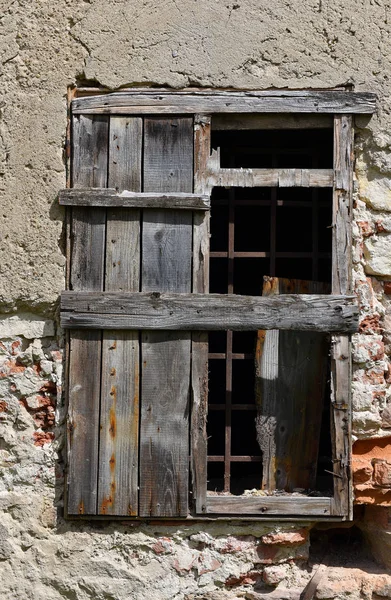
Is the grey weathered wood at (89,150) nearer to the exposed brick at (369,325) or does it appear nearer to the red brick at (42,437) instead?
the red brick at (42,437)

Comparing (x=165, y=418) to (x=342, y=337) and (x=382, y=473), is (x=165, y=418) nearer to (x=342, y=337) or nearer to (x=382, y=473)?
(x=342, y=337)

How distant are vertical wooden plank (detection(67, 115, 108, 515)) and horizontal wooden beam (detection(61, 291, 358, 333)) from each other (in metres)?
0.08

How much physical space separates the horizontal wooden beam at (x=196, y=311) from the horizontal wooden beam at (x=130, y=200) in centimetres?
42

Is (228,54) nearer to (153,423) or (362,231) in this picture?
(362,231)

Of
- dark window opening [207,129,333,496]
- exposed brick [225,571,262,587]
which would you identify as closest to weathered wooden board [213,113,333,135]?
dark window opening [207,129,333,496]

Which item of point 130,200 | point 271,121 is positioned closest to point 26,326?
point 130,200

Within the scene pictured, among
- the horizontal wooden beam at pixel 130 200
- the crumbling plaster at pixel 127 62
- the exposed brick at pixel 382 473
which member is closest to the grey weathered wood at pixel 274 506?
the exposed brick at pixel 382 473

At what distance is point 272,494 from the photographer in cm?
334

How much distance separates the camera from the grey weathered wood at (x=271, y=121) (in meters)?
3.30

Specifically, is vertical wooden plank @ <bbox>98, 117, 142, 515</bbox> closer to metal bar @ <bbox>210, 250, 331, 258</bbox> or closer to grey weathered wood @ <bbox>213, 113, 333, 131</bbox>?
metal bar @ <bbox>210, 250, 331, 258</bbox>

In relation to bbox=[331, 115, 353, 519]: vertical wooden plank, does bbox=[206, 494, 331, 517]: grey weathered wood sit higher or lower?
lower

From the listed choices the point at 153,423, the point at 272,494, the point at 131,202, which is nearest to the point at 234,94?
the point at 131,202

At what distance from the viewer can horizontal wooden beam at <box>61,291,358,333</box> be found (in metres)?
3.22

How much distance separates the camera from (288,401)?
3385mm
